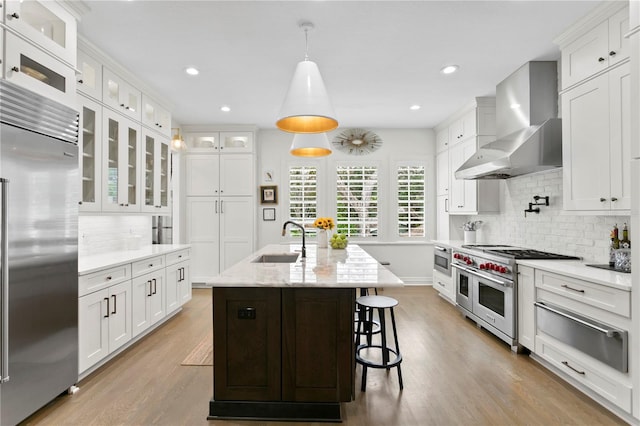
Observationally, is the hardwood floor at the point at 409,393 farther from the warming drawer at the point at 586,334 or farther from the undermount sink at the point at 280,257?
the undermount sink at the point at 280,257

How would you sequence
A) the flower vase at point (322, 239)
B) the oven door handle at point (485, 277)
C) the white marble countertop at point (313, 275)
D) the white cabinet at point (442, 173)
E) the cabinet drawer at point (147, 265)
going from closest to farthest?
the white marble countertop at point (313, 275) → the oven door handle at point (485, 277) → the cabinet drawer at point (147, 265) → the flower vase at point (322, 239) → the white cabinet at point (442, 173)

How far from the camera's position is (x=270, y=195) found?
20.5 feet

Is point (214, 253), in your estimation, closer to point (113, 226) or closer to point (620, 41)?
point (113, 226)

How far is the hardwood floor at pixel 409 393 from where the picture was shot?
88.5 inches

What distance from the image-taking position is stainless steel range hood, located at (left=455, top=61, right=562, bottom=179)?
3236mm

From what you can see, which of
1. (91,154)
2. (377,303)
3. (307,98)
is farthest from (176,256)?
(307,98)

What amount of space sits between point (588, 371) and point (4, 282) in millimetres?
3658

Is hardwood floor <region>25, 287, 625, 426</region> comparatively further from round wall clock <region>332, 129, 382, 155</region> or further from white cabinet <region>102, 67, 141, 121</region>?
round wall clock <region>332, 129, 382, 155</region>

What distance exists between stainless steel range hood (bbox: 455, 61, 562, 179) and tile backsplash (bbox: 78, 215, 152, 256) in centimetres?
406

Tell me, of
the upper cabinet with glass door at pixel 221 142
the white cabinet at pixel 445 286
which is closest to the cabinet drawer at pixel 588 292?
the white cabinet at pixel 445 286

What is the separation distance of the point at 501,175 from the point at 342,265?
8.18ft

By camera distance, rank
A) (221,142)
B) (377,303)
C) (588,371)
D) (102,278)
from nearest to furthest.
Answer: (588,371)
(377,303)
(102,278)
(221,142)

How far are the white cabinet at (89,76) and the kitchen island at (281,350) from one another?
2254 millimetres

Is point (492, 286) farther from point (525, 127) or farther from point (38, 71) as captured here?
point (38, 71)
